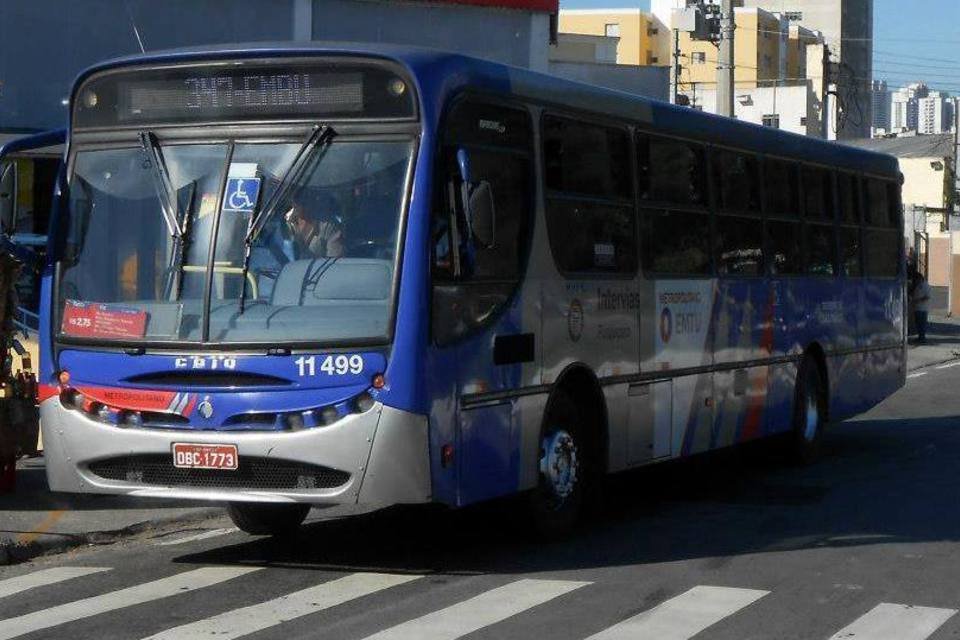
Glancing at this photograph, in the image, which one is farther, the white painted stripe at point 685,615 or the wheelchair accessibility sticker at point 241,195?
the wheelchair accessibility sticker at point 241,195

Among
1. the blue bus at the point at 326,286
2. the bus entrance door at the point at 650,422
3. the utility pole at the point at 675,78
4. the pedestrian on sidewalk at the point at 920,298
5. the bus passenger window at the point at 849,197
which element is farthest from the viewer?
the utility pole at the point at 675,78

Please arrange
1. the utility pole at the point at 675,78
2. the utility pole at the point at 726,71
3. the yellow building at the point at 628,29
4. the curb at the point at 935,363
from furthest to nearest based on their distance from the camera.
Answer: the yellow building at the point at 628,29
the utility pole at the point at 675,78
the curb at the point at 935,363
the utility pole at the point at 726,71

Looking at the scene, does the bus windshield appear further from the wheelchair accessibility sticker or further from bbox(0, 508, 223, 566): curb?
bbox(0, 508, 223, 566): curb

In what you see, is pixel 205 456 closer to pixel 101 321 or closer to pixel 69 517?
pixel 101 321

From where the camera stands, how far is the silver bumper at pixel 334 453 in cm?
892

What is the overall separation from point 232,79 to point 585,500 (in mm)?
3652

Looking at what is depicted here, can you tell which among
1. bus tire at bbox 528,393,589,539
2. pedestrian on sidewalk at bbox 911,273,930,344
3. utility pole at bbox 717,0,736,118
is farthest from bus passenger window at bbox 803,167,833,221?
pedestrian on sidewalk at bbox 911,273,930,344

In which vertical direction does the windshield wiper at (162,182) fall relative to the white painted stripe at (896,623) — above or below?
above

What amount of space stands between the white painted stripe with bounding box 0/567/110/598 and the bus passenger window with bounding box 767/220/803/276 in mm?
6962

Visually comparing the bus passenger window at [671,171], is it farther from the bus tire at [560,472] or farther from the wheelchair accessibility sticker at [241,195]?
the wheelchair accessibility sticker at [241,195]

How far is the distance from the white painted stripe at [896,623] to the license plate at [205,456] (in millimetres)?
3272

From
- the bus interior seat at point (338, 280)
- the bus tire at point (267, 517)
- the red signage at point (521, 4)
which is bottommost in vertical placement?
the bus tire at point (267, 517)

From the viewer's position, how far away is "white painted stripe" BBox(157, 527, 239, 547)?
11.1 m

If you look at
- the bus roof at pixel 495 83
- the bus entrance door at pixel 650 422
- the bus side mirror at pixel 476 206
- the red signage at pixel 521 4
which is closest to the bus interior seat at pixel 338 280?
the bus side mirror at pixel 476 206
